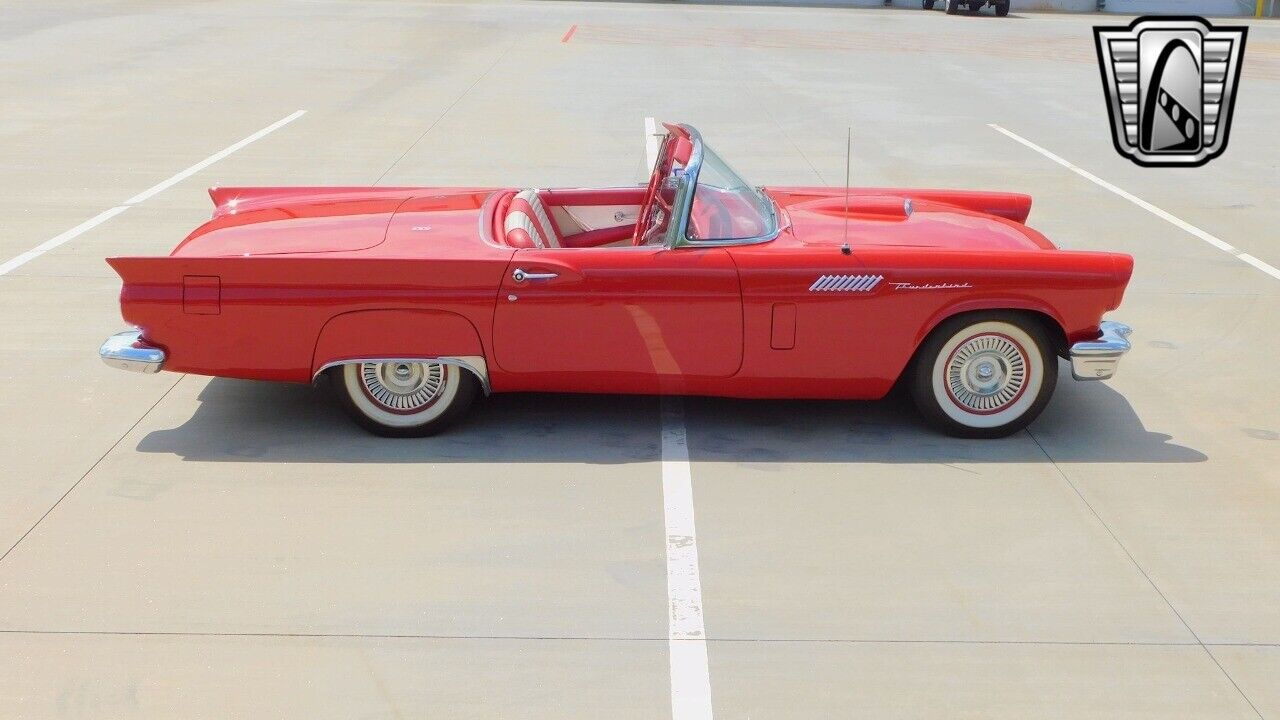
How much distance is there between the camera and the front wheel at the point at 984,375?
18.2 feet

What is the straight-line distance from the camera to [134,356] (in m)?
5.37

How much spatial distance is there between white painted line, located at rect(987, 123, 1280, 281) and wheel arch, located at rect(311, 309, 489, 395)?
591cm

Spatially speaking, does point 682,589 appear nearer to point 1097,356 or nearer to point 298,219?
point 1097,356

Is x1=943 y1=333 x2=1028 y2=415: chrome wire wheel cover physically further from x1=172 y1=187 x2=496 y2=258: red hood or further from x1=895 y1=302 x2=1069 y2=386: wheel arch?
x1=172 y1=187 x2=496 y2=258: red hood

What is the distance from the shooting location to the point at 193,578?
4441mm

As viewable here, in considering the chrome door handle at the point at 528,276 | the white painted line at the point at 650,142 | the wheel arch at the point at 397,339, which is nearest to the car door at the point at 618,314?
the chrome door handle at the point at 528,276

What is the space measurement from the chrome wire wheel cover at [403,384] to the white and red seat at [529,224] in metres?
0.66

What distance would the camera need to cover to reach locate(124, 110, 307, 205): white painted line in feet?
34.1

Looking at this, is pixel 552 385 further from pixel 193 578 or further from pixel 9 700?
pixel 9 700

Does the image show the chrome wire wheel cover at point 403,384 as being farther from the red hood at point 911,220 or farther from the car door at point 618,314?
the red hood at point 911,220

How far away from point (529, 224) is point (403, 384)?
3.17ft

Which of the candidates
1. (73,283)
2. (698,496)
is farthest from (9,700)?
(73,283)

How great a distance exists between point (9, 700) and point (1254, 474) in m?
4.82

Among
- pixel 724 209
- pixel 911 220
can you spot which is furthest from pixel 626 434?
pixel 911 220
